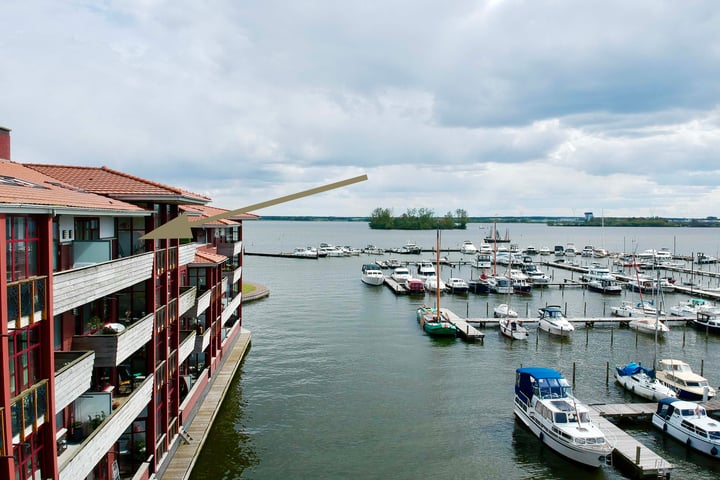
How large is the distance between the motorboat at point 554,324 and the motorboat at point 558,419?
2638 centimetres

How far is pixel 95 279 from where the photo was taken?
1806 cm

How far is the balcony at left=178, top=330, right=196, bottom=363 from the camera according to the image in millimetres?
30625

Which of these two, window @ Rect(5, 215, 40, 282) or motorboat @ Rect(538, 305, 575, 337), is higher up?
window @ Rect(5, 215, 40, 282)

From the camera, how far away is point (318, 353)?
2116 inches

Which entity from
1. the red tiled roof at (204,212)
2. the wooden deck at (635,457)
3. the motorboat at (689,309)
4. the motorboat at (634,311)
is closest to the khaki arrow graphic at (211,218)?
the red tiled roof at (204,212)

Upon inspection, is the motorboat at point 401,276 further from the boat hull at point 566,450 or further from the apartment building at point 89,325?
the apartment building at point 89,325

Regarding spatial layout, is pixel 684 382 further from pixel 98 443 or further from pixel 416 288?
pixel 416 288

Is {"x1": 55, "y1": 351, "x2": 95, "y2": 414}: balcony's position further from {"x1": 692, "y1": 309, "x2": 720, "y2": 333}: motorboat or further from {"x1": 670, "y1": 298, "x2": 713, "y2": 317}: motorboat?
{"x1": 670, "y1": 298, "x2": 713, "y2": 317}: motorboat

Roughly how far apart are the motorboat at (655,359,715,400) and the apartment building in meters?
34.4

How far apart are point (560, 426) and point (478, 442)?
16.2 feet

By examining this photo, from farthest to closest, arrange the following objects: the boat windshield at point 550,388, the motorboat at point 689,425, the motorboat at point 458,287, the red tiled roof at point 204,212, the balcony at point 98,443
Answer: the motorboat at point 458,287 → the boat windshield at point 550,388 → the motorboat at point 689,425 → the red tiled roof at point 204,212 → the balcony at point 98,443

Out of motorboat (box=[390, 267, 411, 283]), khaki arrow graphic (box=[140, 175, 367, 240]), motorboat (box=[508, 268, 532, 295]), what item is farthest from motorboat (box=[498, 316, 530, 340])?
khaki arrow graphic (box=[140, 175, 367, 240])

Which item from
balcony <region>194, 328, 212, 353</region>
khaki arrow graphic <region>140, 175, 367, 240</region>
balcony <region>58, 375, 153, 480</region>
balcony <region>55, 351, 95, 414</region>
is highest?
khaki arrow graphic <region>140, 175, 367, 240</region>

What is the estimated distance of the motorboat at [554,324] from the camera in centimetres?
6269
